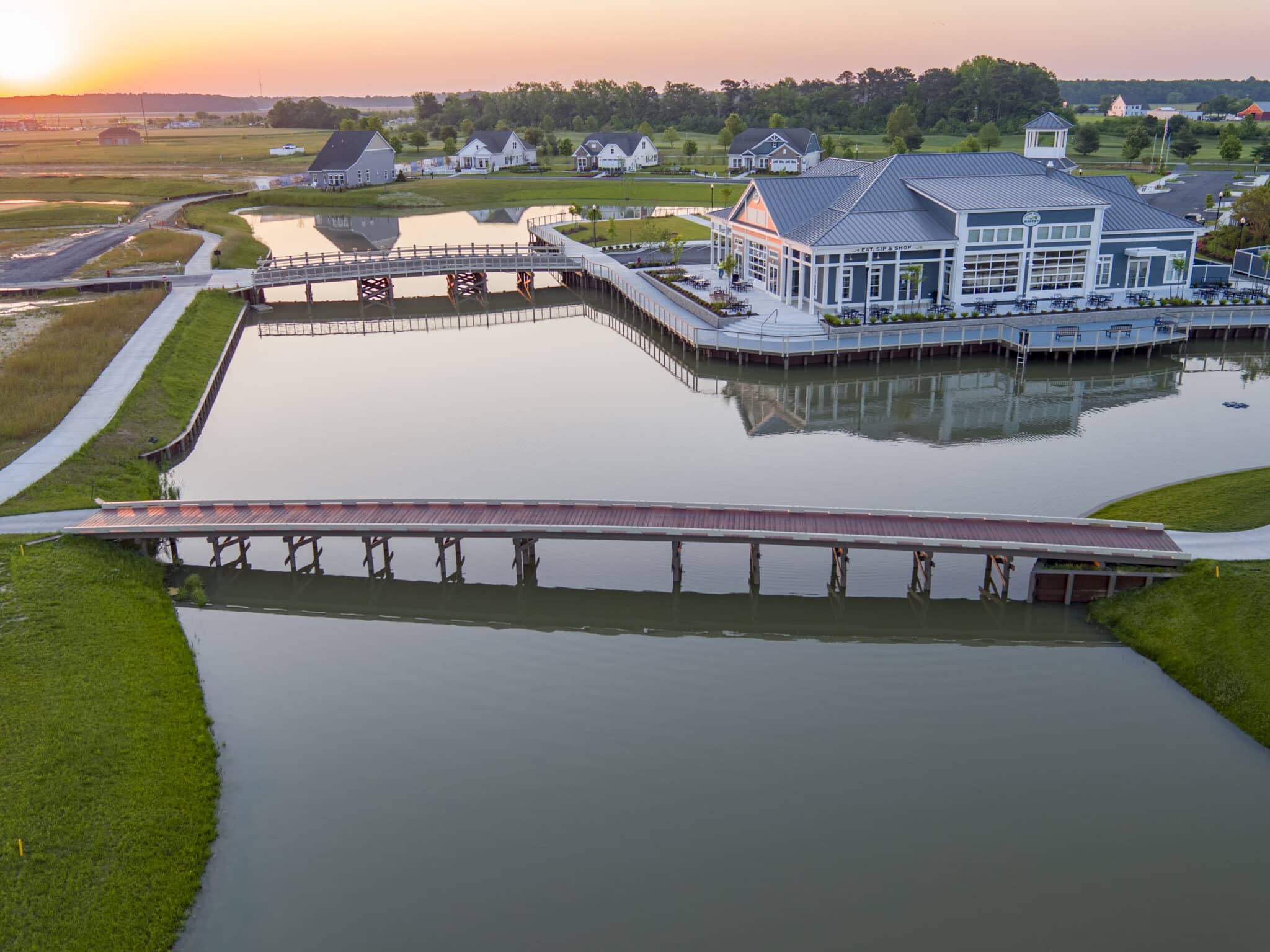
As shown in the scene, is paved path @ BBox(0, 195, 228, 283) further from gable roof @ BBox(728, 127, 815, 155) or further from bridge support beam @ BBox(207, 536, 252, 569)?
gable roof @ BBox(728, 127, 815, 155)

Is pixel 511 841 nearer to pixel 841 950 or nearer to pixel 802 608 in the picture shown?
pixel 841 950

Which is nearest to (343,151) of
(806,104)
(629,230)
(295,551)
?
(629,230)

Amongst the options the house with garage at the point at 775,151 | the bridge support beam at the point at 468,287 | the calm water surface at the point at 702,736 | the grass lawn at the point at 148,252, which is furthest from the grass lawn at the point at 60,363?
the house with garage at the point at 775,151

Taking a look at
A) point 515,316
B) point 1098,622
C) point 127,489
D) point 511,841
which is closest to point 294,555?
point 127,489

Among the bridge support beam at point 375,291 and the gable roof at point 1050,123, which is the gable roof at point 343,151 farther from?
the gable roof at point 1050,123

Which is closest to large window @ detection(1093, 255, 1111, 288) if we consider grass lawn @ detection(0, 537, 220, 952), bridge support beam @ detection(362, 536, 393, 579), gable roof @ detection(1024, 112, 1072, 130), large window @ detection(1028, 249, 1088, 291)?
large window @ detection(1028, 249, 1088, 291)
